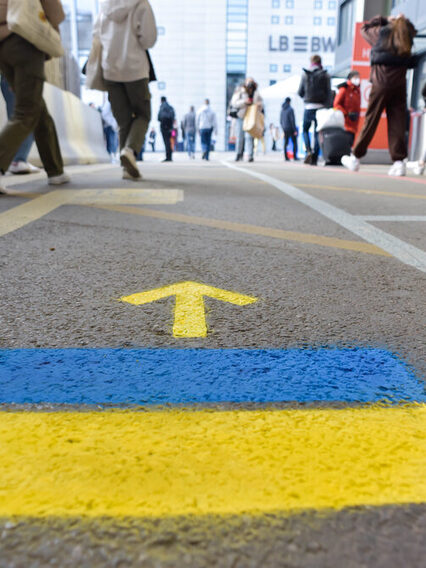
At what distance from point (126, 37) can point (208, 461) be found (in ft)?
19.9

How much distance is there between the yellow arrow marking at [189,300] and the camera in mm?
1579

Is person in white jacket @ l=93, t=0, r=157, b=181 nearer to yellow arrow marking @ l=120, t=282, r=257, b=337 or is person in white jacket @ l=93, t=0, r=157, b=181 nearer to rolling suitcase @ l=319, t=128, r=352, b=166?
yellow arrow marking @ l=120, t=282, r=257, b=337

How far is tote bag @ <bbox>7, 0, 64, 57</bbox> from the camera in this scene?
4500mm

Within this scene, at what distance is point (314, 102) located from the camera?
1304 centimetres

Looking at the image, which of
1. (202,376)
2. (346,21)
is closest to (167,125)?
(346,21)

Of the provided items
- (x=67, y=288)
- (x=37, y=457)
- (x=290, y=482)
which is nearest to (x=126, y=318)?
(x=67, y=288)

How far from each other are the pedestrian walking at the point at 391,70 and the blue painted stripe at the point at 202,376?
23.8ft

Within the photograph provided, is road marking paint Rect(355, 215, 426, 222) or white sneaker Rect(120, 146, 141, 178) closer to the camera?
road marking paint Rect(355, 215, 426, 222)

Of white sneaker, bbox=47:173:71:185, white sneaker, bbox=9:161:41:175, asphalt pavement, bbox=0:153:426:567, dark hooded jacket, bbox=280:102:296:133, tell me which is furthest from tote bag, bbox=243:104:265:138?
asphalt pavement, bbox=0:153:426:567

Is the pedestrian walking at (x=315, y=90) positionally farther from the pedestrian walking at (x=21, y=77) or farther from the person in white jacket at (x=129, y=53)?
the pedestrian walking at (x=21, y=77)

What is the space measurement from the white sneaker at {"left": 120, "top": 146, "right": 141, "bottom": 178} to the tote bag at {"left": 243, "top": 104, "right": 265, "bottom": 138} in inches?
353

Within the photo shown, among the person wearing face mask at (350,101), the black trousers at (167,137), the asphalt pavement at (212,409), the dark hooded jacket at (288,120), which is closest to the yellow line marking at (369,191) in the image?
the asphalt pavement at (212,409)

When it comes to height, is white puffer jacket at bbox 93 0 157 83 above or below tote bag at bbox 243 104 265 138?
above

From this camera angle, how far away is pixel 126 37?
6133 millimetres
